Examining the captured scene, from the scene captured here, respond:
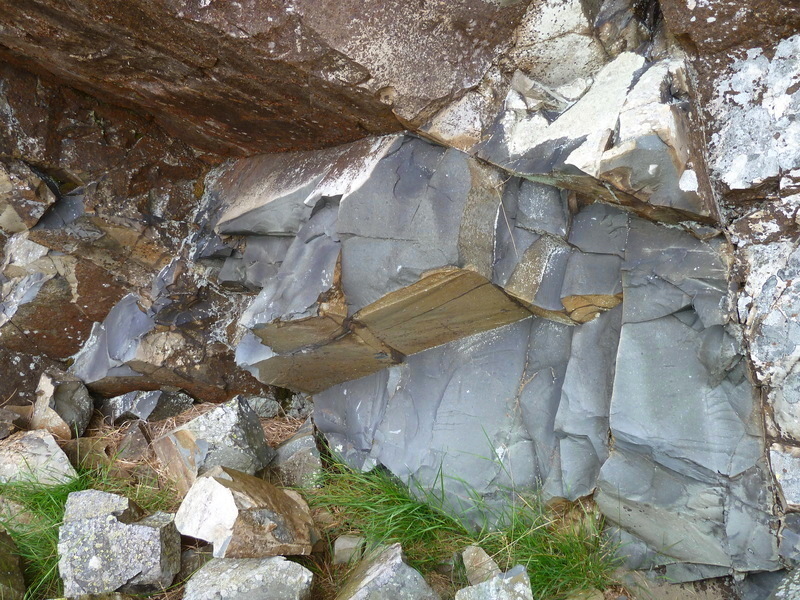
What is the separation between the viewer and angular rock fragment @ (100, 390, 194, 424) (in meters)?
3.18

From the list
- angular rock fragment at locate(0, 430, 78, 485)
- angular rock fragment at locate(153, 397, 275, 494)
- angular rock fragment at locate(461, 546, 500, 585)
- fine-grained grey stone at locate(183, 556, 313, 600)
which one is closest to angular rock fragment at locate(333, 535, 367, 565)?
fine-grained grey stone at locate(183, 556, 313, 600)

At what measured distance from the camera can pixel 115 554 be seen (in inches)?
89.2

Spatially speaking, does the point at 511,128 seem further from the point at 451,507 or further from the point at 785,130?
the point at 451,507

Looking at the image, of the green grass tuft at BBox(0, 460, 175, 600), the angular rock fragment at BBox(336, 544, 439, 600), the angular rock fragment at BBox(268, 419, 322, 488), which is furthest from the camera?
the angular rock fragment at BBox(268, 419, 322, 488)

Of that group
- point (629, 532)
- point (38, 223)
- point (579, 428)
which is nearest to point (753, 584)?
point (629, 532)

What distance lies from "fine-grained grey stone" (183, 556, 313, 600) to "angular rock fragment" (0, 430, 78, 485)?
3.47 ft

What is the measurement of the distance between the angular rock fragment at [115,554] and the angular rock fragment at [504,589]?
1104mm

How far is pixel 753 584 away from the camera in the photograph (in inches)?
71.8

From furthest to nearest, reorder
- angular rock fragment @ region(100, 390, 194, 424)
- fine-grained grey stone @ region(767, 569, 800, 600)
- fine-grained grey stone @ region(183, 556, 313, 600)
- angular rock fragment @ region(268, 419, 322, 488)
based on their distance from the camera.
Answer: angular rock fragment @ region(100, 390, 194, 424) < angular rock fragment @ region(268, 419, 322, 488) < fine-grained grey stone @ region(183, 556, 313, 600) < fine-grained grey stone @ region(767, 569, 800, 600)

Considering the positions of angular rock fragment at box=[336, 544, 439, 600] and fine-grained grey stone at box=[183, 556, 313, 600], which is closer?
angular rock fragment at box=[336, 544, 439, 600]

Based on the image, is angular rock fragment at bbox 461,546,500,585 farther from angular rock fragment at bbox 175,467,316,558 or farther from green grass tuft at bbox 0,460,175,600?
green grass tuft at bbox 0,460,175,600

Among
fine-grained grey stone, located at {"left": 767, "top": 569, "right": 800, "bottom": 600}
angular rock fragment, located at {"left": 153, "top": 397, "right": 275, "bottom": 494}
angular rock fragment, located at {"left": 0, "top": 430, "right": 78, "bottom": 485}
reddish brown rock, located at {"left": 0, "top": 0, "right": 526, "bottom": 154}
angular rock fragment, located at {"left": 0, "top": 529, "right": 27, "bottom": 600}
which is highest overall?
reddish brown rock, located at {"left": 0, "top": 0, "right": 526, "bottom": 154}

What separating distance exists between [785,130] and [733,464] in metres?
0.90

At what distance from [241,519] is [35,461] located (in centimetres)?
129
